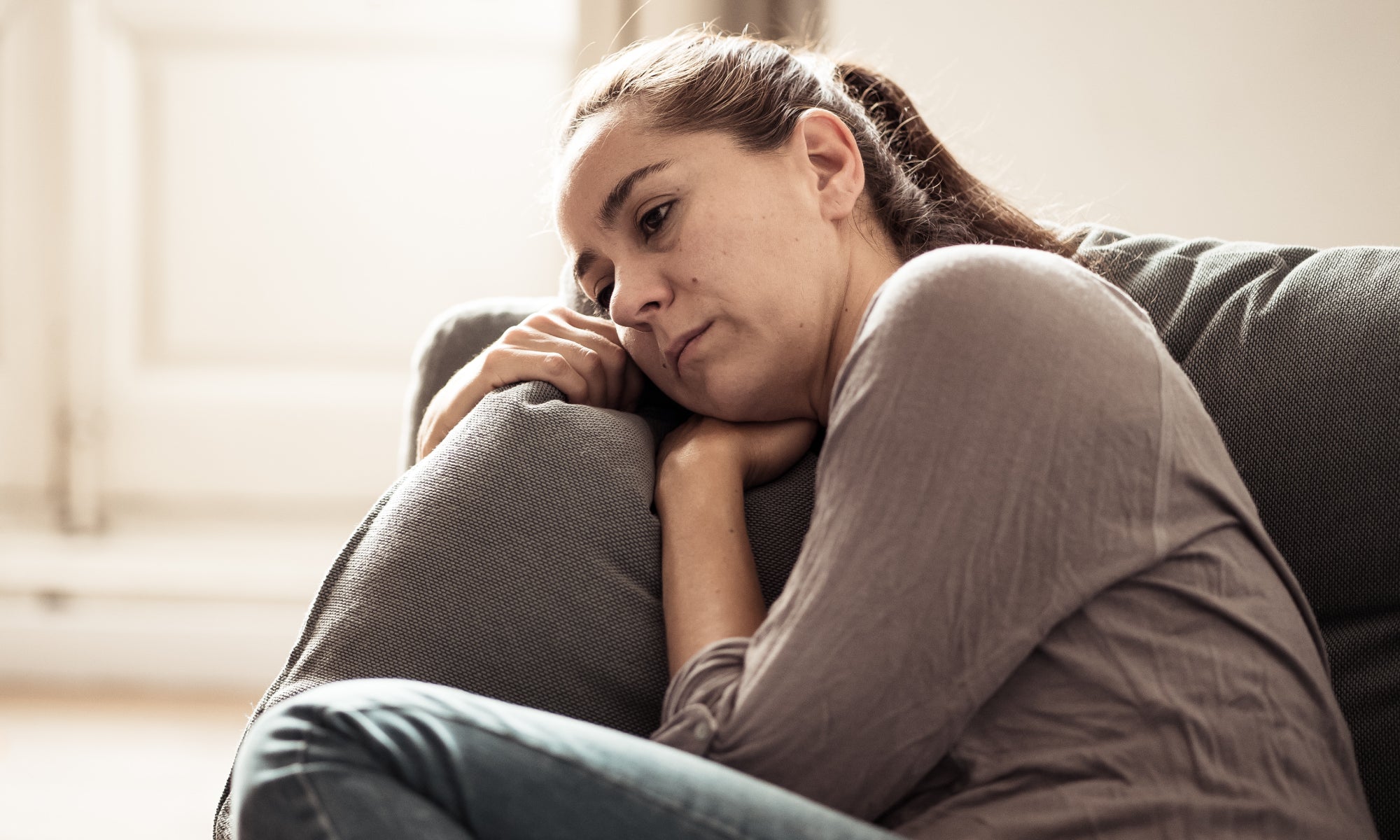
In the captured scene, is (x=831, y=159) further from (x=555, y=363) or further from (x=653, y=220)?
(x=555, y=363)

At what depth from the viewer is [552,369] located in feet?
3.71

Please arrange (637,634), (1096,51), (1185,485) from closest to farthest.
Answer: (1185,485), (637,634), (1096,51)

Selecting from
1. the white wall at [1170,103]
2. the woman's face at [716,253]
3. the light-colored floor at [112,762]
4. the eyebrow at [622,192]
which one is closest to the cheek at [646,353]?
the woman's face at [716,253]

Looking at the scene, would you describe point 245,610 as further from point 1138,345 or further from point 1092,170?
point 1138,345

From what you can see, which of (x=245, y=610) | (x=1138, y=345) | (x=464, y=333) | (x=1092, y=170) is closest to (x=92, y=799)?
(x=245, y=610)

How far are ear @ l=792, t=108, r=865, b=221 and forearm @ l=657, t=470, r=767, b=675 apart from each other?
286mm

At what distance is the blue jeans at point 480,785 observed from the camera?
0.67 m

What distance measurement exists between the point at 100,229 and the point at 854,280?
207 cm

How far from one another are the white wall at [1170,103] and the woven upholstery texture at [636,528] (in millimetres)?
1050

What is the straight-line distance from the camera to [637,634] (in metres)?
0.95

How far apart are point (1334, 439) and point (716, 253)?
542 mm

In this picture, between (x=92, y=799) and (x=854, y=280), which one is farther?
(x=92, y=799)

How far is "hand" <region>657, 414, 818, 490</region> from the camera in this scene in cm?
105

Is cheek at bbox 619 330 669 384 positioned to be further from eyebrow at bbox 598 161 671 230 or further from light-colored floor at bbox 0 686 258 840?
light-colored floor at bbox 0 686 258 840
